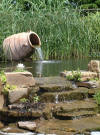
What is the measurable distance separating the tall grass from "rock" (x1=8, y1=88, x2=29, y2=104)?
14.8 ft

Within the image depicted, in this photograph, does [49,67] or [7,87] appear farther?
[49,67]

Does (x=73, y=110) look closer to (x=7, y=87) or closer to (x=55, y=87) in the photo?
(x=55, y=87)

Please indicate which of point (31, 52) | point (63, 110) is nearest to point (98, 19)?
point (31, 52)

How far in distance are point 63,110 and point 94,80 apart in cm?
109

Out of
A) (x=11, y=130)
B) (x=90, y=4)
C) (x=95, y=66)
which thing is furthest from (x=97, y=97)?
(x=90, y=4)

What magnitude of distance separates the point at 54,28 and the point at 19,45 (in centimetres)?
98

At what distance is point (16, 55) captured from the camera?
8703 mm

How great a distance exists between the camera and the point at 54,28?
28.6 feet

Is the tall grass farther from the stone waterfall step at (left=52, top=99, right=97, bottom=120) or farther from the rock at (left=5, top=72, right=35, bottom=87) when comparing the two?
the stone waterfall step at (left=52, top=99, right=97, bottom=120)

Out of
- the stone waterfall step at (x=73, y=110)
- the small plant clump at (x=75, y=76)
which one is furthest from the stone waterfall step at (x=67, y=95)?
the small plant clump at (x=75, y=76)

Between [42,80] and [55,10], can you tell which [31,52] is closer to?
[55,10]

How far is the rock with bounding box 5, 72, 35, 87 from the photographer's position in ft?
14.0

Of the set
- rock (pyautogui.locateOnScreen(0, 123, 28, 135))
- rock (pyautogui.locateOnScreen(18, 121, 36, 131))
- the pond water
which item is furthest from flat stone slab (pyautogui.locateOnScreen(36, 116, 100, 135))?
the pond water

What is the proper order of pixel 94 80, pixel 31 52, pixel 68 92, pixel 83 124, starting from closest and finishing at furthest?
1. pixel 83 124
2. pixel 68 92
3. pixel 94 80
4. pixel 31 52
